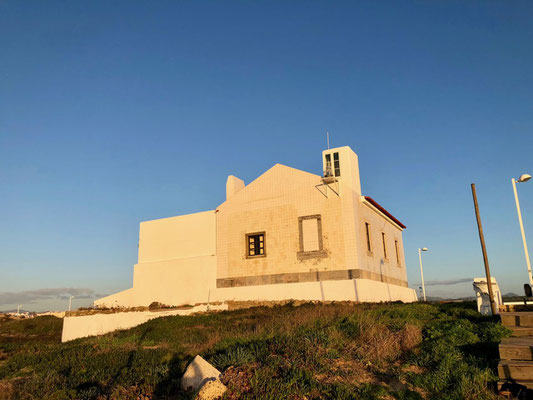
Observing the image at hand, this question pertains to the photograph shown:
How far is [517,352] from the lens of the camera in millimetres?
7566

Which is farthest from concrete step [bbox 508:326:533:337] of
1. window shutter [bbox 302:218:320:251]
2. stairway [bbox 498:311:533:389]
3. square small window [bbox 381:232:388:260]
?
square small window [bbox 381:232:388:260]

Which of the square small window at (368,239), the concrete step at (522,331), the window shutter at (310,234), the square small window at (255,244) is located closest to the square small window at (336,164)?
the window shutter at (310,234)

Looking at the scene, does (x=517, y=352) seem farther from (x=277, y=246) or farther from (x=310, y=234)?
(x=277, y=246)

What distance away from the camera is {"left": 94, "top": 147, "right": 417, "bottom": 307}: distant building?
73.8ft

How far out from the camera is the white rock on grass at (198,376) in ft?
22.8

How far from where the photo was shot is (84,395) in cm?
688

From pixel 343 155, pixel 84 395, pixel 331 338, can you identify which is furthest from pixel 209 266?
pixel 84 395

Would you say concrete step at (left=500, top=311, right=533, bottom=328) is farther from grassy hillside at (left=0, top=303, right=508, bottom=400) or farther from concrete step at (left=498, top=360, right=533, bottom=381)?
concrete step at (left=498, top=360, right=533, bottom=381)

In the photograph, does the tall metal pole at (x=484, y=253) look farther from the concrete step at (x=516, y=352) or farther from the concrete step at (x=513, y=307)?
the concrete step at (x=516, y=352)

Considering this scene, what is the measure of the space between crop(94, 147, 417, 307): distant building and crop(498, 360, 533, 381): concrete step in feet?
47.8

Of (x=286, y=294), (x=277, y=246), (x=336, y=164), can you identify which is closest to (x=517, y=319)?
(x=286, y=294)

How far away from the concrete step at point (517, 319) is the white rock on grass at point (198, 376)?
720 centimetres

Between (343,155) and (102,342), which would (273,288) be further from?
(102,342)

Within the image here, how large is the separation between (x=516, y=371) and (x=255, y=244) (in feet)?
61.8
